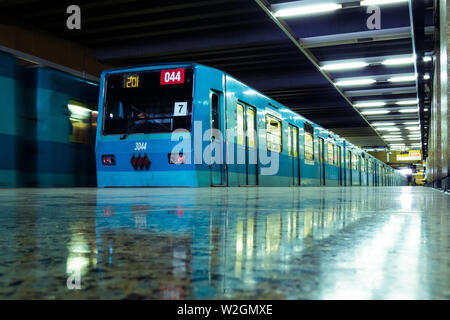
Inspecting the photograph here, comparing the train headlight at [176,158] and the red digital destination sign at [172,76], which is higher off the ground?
the red digital destination sign at [172,76]

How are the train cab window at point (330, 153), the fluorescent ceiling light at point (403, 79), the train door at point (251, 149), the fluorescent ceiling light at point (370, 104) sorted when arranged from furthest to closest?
the fluorescent ceiling light at point (370, 104)
the train cab window at point (330, 153)
the fluorescent ceiling light at point (403, 79)
the train door at point (251, 149)

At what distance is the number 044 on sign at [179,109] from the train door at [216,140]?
24.3 inches

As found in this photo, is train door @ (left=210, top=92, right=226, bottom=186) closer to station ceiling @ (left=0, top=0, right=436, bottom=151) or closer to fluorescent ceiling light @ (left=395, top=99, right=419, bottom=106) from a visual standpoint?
station ceiling @ (left=0, top=0, right=436, bottom=151)

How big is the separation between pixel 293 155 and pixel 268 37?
12.0 feet

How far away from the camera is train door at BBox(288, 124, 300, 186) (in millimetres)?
12672

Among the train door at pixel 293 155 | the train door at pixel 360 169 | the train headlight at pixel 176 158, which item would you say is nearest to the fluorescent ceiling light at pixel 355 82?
the train door at pixel 293 155

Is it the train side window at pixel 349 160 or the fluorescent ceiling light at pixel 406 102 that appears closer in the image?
Result: the train side window at pixel 349 160

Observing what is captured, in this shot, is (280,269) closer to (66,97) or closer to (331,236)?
(331,236)

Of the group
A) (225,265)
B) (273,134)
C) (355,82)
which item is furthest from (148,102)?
(355,82)

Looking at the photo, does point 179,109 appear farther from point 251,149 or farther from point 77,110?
point 77,110

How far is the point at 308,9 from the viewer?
34.4ft

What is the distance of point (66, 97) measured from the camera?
9469 mm

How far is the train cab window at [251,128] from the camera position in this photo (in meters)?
10.0

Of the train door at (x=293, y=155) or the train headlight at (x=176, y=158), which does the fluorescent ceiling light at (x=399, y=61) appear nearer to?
the train door at (x=293, y=155)
